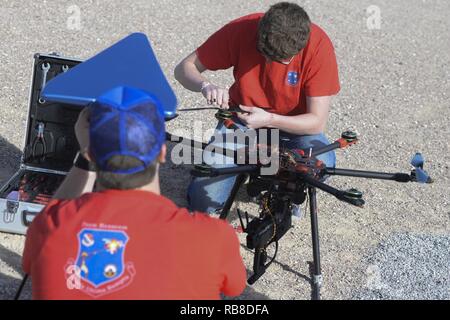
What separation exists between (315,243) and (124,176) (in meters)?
1.78

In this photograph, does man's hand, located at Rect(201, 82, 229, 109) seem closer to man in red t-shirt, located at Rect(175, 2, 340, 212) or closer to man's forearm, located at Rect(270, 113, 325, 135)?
man in red t-shirt, located at Rect(175, 2, 340, 212)

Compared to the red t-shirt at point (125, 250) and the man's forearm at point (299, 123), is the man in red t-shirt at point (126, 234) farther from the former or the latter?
the man's forearm at point (299, 123)

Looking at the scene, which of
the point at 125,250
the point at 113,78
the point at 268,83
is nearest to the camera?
the point at 125,250

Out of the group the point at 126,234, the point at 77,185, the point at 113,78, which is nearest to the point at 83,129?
the point at 77,185

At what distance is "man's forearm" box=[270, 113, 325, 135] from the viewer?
13.7 ft

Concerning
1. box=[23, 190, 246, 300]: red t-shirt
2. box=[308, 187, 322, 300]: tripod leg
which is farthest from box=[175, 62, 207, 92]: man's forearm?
box=[23, 190, 246, 300]: red t-shirt

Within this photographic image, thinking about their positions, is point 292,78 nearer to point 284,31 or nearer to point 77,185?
point 284,31

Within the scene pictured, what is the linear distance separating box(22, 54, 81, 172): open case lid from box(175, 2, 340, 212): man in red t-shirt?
0.71 meters

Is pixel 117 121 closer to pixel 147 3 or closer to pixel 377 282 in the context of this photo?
pixel 377 282

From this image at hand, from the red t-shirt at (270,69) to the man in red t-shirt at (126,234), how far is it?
2.09 meters

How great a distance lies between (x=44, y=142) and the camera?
14.4 feet

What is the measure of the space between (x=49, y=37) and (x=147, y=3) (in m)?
1.59

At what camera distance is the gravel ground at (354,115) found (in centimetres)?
415

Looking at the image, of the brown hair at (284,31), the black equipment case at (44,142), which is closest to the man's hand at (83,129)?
the brown hair at (284,31)
